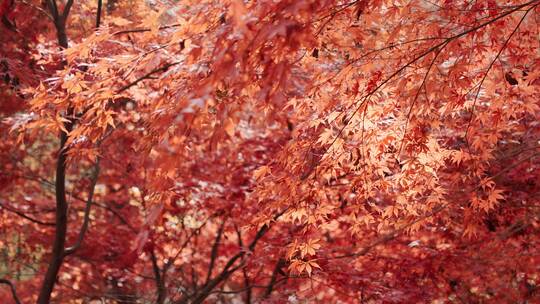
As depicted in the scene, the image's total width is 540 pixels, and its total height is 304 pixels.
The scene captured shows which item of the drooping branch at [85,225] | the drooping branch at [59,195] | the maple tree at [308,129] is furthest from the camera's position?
the drooping branch at [85,225]

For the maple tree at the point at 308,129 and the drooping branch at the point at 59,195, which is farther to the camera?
the drooping branch at the point at 59,195

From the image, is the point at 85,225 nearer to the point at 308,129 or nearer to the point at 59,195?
the point at 59,195

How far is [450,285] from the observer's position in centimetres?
650

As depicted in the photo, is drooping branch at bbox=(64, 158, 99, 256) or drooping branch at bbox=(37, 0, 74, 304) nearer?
drooping branch at bbox=(37, 0, 74, 304)

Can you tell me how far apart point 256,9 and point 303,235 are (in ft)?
6.33

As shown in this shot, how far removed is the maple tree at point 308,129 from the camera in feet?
9.19

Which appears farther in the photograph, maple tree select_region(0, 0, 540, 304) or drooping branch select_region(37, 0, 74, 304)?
drooping branch select_region(37, 0, 74, 304)

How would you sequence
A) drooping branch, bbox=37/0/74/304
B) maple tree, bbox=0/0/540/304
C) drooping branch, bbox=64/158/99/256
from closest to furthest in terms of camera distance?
maple tree, bbox=0/0/540/304, drooping branch, bbox=37/0/74/304, drooping branch, bbox=64/158/99/256

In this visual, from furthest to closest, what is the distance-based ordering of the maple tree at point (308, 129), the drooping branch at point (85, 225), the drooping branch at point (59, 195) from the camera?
1. the drooping branch at point (85, 225)
2. the drooping branch at point (59, 195)
3. the maple tree at point (308, 129)

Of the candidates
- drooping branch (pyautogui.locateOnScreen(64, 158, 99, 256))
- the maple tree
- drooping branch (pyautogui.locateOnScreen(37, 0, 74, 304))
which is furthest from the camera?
drooping branch (pyautogui.locateOnScreen(64, 158, 99, 256))

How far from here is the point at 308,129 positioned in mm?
4137

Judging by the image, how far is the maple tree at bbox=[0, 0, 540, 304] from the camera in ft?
9.19

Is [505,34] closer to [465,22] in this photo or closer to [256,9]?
[465,22]

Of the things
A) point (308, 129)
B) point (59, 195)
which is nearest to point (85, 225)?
point (59, 195)
